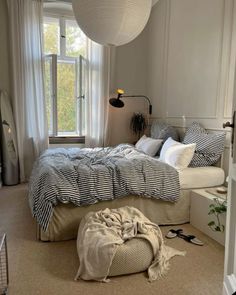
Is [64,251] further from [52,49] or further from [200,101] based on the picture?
[52,49]

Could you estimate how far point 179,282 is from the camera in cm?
180

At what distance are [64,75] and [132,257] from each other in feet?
12.1

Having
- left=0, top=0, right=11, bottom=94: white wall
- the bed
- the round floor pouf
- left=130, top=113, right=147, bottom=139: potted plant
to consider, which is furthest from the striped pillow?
left=0, top=0, right=11, bottom=94: white wall

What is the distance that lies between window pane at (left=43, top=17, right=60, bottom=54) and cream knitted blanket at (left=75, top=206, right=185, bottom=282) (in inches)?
136

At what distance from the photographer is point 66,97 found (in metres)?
4.73

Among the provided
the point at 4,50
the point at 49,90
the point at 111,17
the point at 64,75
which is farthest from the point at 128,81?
the point at 111,17

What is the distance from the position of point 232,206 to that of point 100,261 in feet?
3.13

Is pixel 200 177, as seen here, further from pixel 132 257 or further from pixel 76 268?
pixel 76 268

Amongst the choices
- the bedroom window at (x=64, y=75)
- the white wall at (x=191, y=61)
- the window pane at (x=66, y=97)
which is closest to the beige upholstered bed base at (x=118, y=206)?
the white wall at (x=191, y=61)

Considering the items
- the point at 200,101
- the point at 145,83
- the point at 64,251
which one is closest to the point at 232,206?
the point at 64,251

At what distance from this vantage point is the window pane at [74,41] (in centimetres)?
464

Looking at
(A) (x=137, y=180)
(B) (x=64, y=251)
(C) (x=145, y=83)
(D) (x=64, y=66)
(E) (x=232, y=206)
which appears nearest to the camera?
(E) (x=232, y=206)

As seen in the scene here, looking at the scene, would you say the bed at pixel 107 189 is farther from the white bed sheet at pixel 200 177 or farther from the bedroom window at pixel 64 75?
the bedroom window at pixel 64 75

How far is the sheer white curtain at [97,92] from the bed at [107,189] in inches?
68.9
